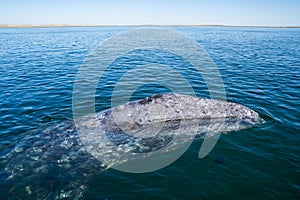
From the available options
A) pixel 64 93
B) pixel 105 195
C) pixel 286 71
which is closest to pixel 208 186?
pixel 105 195

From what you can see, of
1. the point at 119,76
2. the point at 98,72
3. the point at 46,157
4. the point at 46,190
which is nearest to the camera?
the point at 46,190

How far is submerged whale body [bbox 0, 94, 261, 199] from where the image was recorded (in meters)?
7.61

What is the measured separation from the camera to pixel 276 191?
7484 millimetres

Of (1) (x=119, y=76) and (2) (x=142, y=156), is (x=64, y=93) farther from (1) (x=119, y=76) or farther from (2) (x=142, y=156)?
(2) (x=142, y=156)

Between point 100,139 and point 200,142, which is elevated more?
point 100,139

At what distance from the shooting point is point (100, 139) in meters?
9.78

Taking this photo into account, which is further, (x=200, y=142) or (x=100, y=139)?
(x=200, y=142)

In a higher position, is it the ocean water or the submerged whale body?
the submerged whale body

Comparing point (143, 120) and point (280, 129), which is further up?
point (143, 120)

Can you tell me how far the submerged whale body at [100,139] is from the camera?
7613 mm

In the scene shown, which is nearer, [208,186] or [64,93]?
[208,186]

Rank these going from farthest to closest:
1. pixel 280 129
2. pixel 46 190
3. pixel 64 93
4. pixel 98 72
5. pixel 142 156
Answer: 1. pixel 98 72
2. pixel 64 93
3. pixel 280 129
4. pixel 142 156
5. pixel 46 190

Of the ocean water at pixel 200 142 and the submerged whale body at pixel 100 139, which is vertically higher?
the submerged whale body at pixel 100 139

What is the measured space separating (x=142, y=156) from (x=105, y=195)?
7.55 ft
